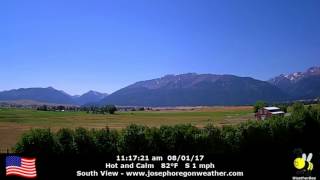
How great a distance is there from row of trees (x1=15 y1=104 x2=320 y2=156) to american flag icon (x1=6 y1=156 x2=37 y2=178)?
10254mm

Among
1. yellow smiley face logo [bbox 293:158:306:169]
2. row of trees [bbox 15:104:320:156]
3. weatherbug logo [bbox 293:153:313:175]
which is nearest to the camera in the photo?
weatherbug logo [bbox 293:153:313:175]

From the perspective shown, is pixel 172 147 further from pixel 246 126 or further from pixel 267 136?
pixel 267 136

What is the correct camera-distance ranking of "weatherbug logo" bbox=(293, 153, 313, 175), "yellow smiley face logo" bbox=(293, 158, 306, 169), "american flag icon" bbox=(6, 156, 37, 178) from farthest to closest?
"yellow smiley face logo" bbox=(293, 158, 306, 169), "weatherbug logo" bbox=(293, 153, 313, 175), "american flag icon" bbox=(6, 156, 37, 178)

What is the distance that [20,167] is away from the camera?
23.5 meters

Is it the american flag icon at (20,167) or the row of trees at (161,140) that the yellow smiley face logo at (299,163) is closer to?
the row of trees at (161,140)

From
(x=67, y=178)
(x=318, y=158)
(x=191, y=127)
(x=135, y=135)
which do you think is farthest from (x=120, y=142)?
(x=318, y=158)

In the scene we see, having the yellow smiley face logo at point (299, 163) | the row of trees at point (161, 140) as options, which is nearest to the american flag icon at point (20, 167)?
the row of trees at point (161, 140)

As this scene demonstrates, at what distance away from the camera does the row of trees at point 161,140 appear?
116ft

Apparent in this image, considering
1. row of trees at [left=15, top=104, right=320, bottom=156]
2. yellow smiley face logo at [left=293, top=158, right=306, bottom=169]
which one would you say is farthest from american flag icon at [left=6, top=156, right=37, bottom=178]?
yellow smiley face logo at [left=293, top=158, right=306, bottom=169]

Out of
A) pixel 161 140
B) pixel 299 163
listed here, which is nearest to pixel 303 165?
pixel 299 163

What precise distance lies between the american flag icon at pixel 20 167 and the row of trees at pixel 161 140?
10254mm

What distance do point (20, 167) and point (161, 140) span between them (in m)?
19.0

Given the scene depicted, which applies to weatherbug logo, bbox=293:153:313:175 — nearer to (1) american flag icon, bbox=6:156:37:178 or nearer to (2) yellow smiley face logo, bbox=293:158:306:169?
(2) yellow smiley face logo, bbox=293:158:306:169

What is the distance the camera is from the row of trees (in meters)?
35.4
